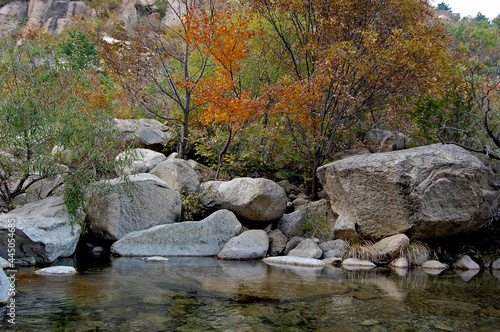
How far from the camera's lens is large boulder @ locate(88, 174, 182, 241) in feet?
31.8

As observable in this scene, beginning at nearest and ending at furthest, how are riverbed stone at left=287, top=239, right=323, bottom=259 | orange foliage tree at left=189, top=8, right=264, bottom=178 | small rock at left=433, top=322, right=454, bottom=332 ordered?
small rock at left=433, top=322, right=454, bottom=332 < riverbed stone at left=287, top=239, right=323, bottom=259 < orange foliage tree at left=189, top=8, right=264, bottom=178

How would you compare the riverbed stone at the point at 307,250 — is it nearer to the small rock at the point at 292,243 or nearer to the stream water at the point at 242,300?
the small rock at the point at 292,243

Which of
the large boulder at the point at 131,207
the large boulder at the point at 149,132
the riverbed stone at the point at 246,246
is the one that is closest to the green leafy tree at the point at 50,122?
the large boulder at the point at 131,207

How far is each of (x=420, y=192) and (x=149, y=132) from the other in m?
10.7

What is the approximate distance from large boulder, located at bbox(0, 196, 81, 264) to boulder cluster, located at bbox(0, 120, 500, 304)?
0.21ft

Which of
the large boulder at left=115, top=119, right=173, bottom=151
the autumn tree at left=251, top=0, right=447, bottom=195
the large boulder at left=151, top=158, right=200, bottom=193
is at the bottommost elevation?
the large boulder at left=151, top=158, right=200, bottom=193

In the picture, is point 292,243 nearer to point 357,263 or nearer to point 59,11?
point 357,263

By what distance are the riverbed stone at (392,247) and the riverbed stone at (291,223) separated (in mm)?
2415

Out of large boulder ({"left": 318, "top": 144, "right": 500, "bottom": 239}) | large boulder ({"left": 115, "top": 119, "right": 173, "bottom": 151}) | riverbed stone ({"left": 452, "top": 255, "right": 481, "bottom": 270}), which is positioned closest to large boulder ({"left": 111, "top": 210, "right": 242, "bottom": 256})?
large boulder ({"left": 318, "top": 144, "right": 500, "bottom": 239})

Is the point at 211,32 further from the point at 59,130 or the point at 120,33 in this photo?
the point at 59,130

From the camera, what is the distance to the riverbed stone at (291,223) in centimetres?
1170

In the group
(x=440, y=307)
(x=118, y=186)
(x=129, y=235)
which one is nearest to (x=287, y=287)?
(x=440, y=307)

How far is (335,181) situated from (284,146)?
4055 millimetres

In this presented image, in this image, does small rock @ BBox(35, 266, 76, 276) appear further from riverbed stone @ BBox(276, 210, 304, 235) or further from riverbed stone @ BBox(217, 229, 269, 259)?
riverbed stone @ BBox(276, 210, 304, 235)
